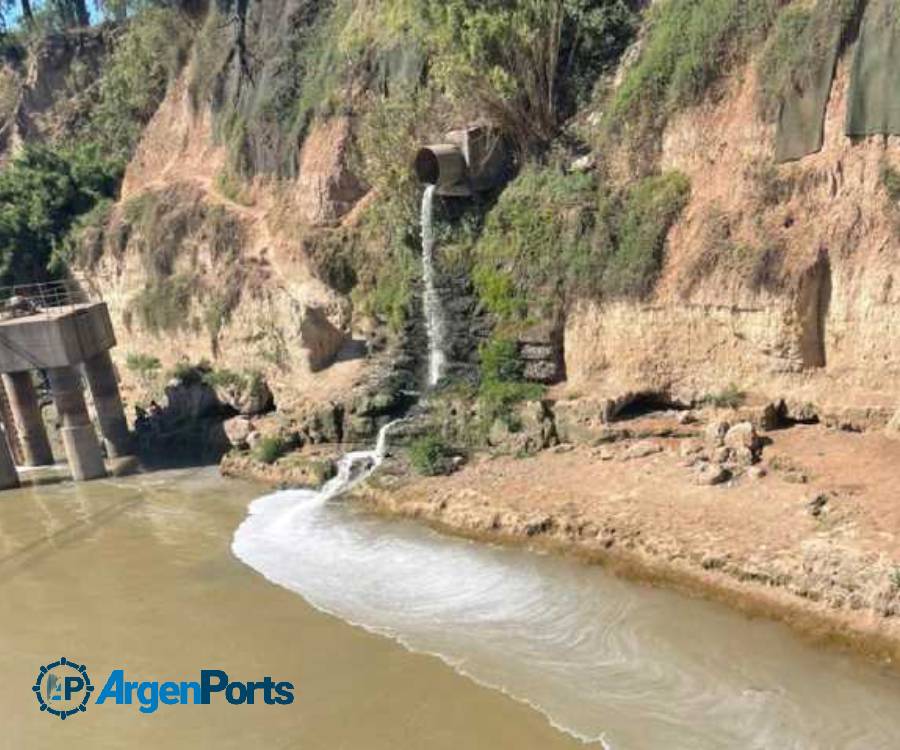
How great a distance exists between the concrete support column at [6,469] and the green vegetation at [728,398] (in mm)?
17316

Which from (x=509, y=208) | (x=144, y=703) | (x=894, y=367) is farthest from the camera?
(x=509, y=208)

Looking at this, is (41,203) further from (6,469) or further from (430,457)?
(430,457)

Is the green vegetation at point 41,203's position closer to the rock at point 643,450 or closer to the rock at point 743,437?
the rock at point 643,450

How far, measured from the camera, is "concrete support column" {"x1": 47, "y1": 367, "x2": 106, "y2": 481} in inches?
889

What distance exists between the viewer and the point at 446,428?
19.4 meters

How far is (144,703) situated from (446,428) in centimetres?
938

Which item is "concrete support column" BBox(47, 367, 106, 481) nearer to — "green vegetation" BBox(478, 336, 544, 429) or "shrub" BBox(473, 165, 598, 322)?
"green vegetation" BBox(478, 336, 544, 429)

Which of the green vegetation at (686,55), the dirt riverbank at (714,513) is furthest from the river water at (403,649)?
the green vegetation at (686,55)

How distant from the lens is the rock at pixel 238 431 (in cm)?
2213

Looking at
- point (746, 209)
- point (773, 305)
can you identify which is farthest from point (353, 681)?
point (746, 209)

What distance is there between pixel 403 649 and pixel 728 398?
836cm

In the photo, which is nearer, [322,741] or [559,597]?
[322,741]

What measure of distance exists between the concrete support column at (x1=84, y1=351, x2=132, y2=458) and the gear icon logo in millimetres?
12300

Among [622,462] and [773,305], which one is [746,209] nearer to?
[773,305]
